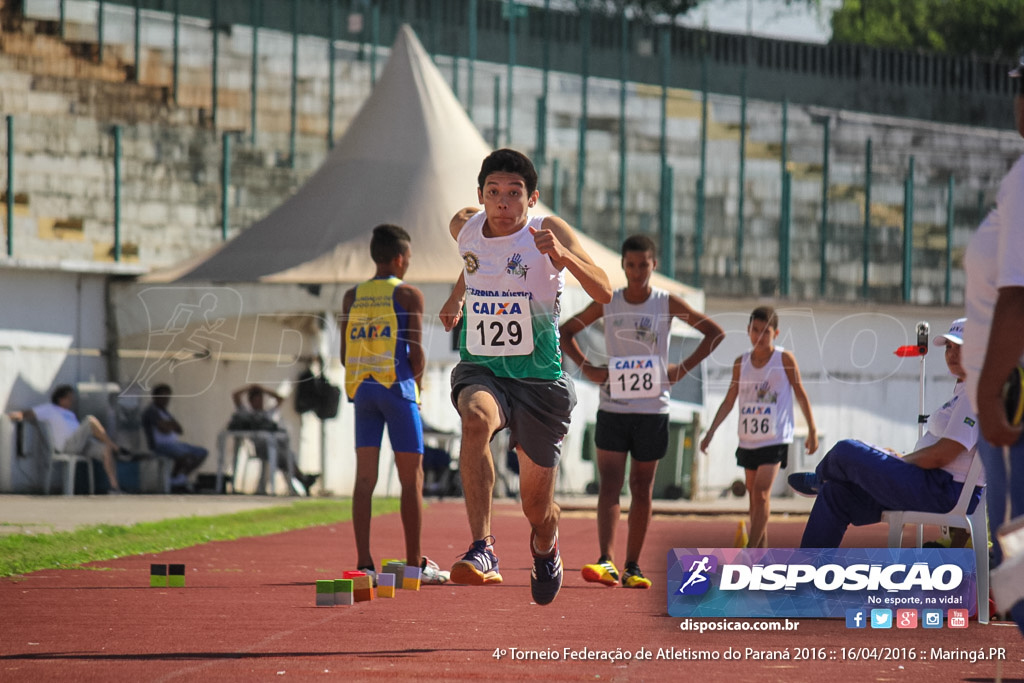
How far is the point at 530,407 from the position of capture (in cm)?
648

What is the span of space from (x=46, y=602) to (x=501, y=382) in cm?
274

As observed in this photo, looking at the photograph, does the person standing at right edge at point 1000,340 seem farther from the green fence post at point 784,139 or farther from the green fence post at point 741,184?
the green fence post at point 784,139

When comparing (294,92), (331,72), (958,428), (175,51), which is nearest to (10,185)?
(175,51)

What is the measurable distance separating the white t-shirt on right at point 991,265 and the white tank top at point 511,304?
2.66 metres

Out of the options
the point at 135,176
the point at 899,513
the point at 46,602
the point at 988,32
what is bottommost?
the point at 46,602

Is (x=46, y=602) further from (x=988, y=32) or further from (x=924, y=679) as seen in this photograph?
(x=988, y=32)

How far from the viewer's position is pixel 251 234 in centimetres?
1850

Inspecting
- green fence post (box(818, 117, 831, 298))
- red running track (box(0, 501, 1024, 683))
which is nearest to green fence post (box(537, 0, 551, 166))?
green fence post (box(818, 117, 831, 298))

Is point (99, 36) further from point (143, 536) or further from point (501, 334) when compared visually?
point (501, 334)

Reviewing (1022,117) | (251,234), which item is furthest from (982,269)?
(251,234)

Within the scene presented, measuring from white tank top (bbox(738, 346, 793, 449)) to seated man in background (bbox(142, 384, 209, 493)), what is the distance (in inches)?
371

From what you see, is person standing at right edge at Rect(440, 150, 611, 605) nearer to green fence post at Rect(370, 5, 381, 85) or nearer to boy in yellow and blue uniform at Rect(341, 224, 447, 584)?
boy in yellow and blue uniform at Rect(341, 224, 447, 584)

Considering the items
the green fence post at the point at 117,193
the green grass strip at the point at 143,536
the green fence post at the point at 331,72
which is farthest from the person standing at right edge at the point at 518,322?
the green fence post at the point at 331,72

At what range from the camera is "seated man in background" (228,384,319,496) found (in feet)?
61.2
